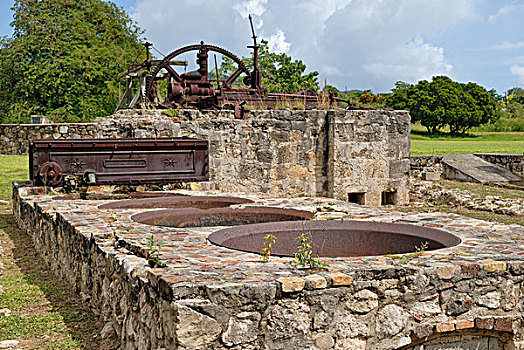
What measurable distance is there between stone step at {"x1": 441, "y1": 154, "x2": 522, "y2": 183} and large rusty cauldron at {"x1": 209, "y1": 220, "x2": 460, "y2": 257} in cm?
1228

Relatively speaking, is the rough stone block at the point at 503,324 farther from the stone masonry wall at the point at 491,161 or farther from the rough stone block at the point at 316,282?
the stone masonry wall at the point at 491,161

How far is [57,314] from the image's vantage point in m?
5.14

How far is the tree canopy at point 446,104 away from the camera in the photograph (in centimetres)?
3750

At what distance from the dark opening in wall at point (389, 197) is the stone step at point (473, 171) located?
6038 mm

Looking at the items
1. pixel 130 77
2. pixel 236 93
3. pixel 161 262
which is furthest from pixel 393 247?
pixel 130 77

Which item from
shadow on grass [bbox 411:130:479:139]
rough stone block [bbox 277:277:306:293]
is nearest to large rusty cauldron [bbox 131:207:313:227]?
rough stone block [bbox 277:277:306:293]

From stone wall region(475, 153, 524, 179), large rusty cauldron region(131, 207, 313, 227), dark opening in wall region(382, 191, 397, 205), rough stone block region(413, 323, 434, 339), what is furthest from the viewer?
stone wall region(475, 153, 524, 179)

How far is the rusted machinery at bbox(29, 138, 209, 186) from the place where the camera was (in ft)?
28.3

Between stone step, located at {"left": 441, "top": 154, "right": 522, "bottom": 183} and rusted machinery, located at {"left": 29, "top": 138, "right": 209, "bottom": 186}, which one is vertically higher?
rusted machinery, located at {"left": 29, "top": 138, "right": 209, "bottom": 186}

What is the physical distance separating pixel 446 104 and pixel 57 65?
24.3 metres

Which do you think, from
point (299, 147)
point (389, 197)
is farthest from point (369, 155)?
point (299, 147)

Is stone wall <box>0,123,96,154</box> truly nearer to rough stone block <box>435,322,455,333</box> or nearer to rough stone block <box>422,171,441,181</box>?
rough stone block <box>422,171,441,181</box>

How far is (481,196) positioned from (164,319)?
11.4 meters

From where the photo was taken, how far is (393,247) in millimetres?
5316
